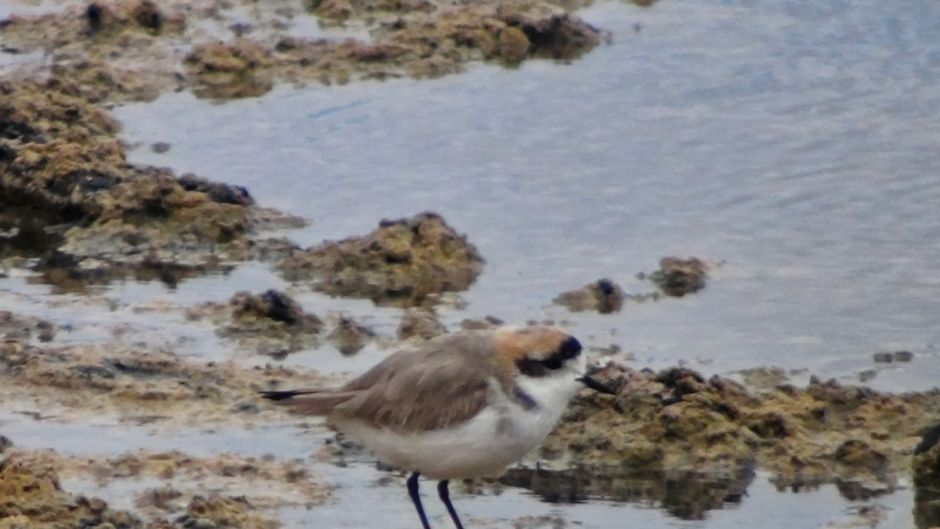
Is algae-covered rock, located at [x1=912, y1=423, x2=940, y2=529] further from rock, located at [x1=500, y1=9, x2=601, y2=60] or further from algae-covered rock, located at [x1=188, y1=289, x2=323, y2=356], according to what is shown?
rock, located at [x1=500, y1=9, x2=601, y2=60]

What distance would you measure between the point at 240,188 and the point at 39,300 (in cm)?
200

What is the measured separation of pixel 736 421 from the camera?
924 cm

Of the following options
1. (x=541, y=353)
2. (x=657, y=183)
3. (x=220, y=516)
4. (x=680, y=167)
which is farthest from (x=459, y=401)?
(x=680, y=167)

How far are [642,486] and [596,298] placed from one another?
2424mm

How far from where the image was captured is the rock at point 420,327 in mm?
10539

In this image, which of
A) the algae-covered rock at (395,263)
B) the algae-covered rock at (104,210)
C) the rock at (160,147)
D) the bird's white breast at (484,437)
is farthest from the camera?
the rock at (160,147)

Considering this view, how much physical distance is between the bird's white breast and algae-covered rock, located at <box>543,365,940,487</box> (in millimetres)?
1110

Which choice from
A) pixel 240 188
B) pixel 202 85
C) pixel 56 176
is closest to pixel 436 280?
pixel 240 188

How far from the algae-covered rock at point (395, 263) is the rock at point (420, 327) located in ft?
1.99

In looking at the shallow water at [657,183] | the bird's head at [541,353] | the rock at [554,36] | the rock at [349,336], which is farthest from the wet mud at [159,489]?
the rock at [554,36]

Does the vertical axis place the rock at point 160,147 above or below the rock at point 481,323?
above

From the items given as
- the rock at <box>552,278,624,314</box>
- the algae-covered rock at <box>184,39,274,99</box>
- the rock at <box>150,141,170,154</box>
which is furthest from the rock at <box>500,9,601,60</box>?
the rock at <box>552,278,624,314</box>

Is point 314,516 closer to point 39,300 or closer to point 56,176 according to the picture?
point 39,300

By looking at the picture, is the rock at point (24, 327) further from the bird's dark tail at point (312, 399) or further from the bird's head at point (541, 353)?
the bird's head at point (541, 353)
